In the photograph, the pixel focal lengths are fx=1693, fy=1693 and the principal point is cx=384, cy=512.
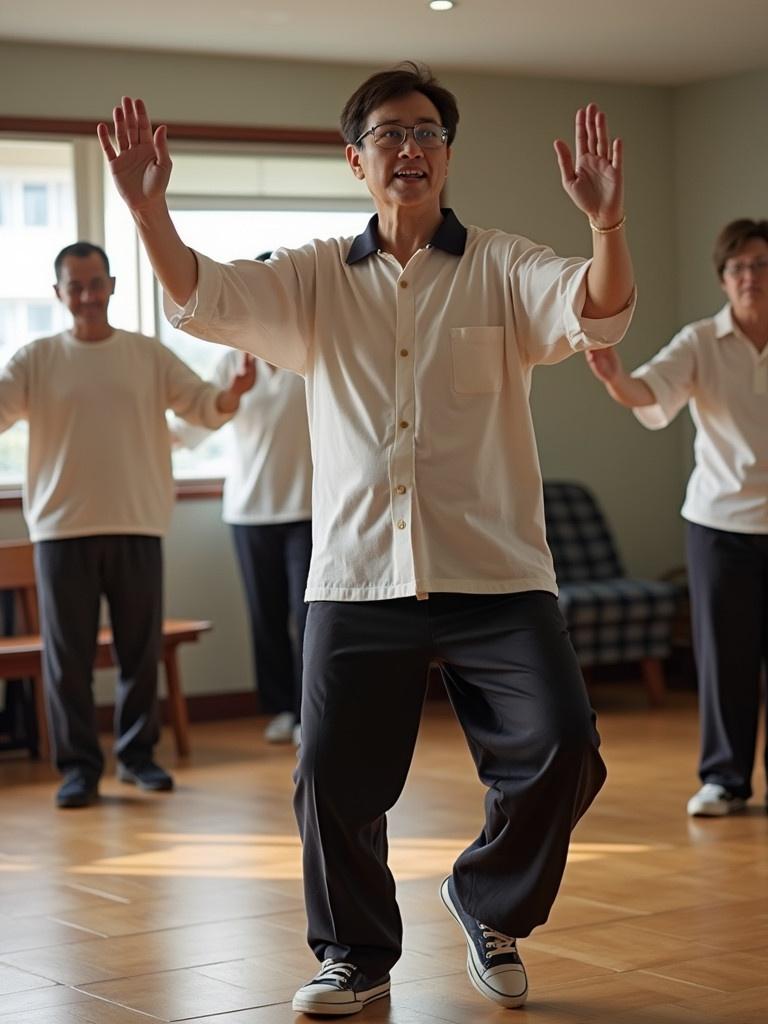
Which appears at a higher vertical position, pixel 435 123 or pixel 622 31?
pixel 622 31

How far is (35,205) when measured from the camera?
648 centimetres

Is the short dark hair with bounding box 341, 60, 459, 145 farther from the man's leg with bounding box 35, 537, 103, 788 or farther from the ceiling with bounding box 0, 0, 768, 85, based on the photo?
the ceiling with bounding box 0, 0, 768, 85

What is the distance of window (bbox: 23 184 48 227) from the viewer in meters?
6.46

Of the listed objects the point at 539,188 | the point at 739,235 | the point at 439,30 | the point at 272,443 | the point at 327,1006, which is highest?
the point at 439,30

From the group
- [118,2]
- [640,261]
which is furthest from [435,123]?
[640,261]

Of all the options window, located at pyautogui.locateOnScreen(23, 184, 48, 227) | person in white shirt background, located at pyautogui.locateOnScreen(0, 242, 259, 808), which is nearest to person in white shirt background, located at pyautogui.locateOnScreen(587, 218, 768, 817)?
person in white shirt background, located at pyautogui.locateOnScreen(0, 242, 259, 808)

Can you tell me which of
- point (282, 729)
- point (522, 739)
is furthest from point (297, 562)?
point (522, 739)

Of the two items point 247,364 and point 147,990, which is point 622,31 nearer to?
point 247,364

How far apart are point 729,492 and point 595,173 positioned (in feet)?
7.00

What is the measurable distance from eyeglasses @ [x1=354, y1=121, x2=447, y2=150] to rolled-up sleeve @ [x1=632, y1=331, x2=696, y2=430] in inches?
71.7

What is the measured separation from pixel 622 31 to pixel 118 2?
193 centimetres

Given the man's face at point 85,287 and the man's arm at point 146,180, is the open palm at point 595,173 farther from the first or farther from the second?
the man's face at point 85,287

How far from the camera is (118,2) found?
5699 mm

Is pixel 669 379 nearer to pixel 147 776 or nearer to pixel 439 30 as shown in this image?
pixel 147 776
